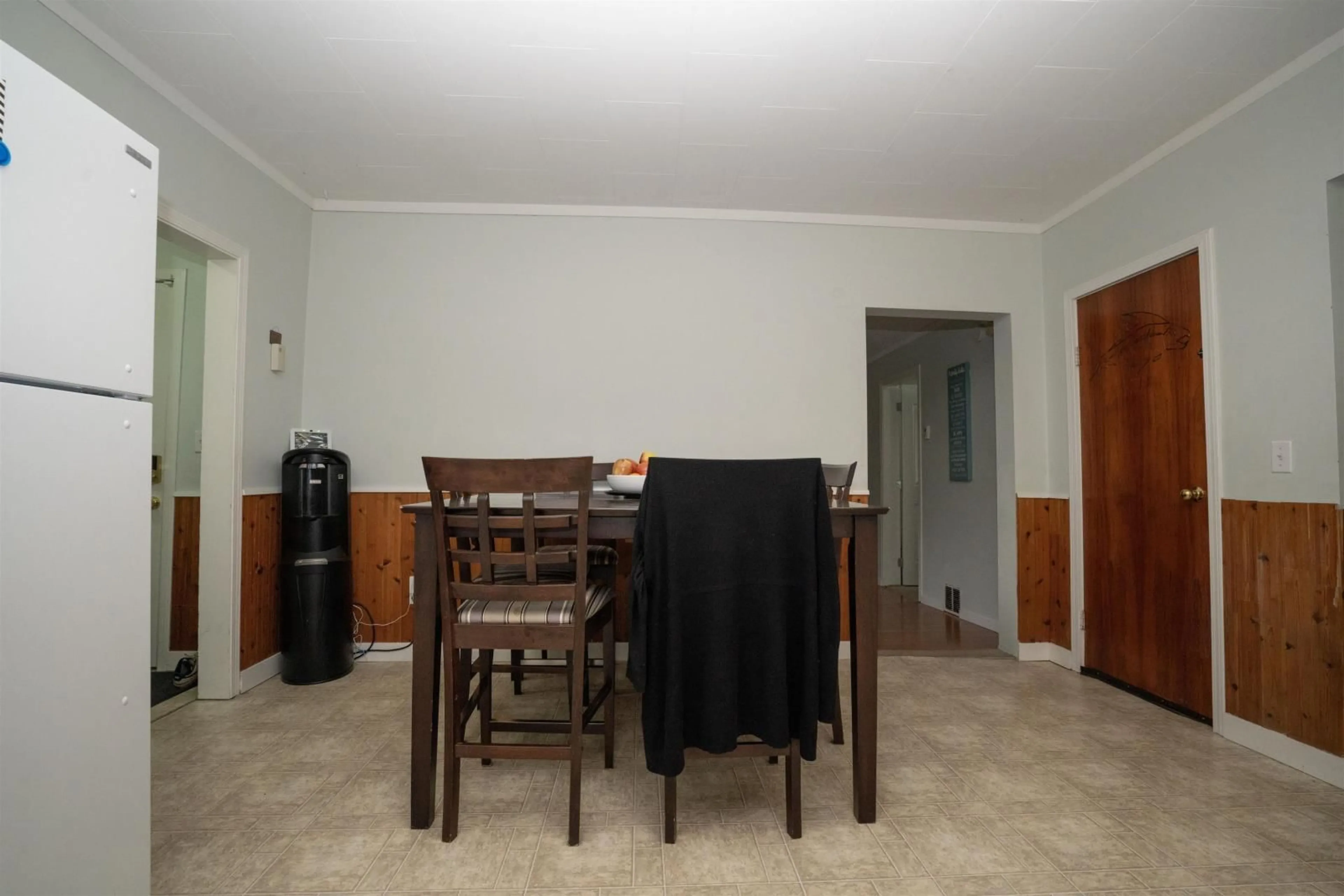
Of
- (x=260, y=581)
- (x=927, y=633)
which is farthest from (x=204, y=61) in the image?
(x=927, y=633)

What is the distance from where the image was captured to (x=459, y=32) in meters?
2.11

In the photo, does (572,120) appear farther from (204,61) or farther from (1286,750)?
(1286,750)

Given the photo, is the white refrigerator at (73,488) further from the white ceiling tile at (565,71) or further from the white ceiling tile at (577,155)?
the white ceiling tile at (577,155)

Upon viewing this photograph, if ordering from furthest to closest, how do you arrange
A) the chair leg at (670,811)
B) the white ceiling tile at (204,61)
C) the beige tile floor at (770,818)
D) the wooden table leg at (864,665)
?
the white ceiling tile at (204,61), the wooden table leg at (864,665), the chair leg at (670,811), the beige tile floor at (770,818)

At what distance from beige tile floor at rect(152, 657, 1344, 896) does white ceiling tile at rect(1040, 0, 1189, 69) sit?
2.54 m

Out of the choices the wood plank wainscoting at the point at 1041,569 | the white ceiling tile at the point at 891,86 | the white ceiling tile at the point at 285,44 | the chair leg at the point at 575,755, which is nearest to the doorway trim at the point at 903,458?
the wood plank wainscoting at the point at 1041,569

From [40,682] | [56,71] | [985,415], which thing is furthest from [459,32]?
[985,415]

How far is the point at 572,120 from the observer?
2.63 meters

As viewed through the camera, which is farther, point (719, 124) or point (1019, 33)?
point (719, 124)

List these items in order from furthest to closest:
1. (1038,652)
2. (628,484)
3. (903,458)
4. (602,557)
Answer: (903,458), (1038,652), (602,557), (628,484)

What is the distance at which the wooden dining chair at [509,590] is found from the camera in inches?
61.6

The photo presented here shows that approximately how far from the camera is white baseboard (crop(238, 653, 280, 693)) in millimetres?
2791

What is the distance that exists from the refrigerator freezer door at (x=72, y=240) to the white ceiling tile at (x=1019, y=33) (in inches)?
96.6

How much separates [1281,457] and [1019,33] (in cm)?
182
